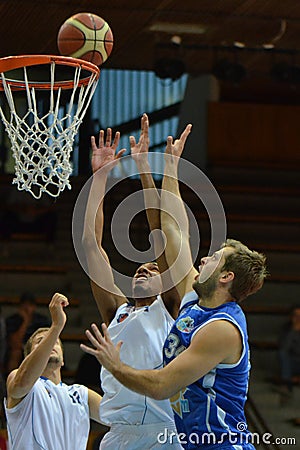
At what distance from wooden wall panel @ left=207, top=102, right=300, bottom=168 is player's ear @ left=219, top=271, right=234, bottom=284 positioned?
8.16 m

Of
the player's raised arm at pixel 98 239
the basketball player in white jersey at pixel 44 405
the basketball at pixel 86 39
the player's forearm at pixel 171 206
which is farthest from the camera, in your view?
the basketball at pixel 86 39

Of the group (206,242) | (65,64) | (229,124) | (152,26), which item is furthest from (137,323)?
(229,124)

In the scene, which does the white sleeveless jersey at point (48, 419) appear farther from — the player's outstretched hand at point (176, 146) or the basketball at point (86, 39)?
the basketball at point (86, 39)

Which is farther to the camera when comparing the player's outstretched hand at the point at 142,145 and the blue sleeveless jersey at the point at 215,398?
the player's outstretched hand at the point at 142,145

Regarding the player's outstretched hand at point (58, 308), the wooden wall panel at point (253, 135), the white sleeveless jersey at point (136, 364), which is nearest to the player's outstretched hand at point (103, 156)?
the white sleeveless jersey at point (136, 364)

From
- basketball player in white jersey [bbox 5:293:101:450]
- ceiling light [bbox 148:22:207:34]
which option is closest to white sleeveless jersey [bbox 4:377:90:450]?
basketball player in white jersey [bbox 5:293:101:450]

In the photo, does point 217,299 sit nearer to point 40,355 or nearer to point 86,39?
point 40,355

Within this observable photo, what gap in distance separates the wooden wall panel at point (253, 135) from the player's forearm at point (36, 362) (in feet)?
25.9

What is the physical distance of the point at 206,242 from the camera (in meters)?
10.9

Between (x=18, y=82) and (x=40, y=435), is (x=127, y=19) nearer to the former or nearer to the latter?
(x=18, y=82)

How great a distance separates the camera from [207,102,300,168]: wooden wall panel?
11820 mm

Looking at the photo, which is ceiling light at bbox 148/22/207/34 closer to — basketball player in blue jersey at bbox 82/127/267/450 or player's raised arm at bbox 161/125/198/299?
player's raised arm at bbox 161/125/198/299

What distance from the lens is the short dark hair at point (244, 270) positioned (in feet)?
12.2

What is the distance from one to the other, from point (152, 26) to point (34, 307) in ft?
9.19
